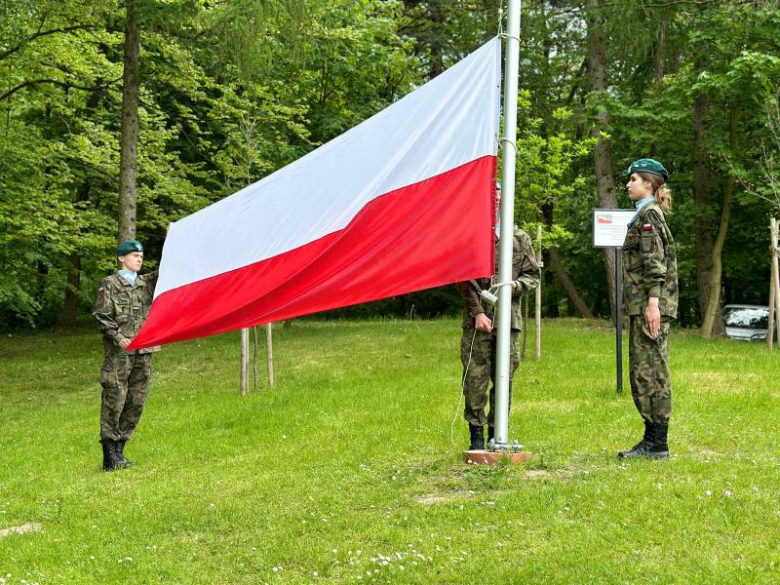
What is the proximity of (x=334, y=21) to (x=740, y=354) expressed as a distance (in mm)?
10991

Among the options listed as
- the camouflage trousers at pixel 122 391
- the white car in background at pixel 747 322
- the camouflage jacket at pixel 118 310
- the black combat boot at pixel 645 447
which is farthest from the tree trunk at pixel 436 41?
the black combat boot at pixel 645 447

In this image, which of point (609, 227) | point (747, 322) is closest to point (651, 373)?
point (609, 227)

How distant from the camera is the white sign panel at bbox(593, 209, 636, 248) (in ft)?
34.2

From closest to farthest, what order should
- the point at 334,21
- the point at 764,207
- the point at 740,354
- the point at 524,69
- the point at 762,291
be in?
the point at 740,354, the point at 334,21, the point at 764,207, the point at 524,69, the point at 762,291

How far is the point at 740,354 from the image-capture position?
1513cm

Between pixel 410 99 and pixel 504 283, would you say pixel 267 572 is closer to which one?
pixel 504 283

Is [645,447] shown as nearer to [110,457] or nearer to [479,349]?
[479,349]

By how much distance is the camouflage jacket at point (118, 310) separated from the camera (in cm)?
876

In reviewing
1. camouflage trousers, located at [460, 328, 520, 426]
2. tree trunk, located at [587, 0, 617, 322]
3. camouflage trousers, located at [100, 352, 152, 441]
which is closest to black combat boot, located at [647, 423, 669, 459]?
camouflage trousers, located at [460, 328, 520, 426]

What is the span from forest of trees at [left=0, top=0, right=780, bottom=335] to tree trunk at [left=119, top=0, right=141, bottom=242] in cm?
3

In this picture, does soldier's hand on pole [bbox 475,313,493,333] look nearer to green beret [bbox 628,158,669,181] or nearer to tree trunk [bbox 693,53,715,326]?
green beret [bbox 628,158,669,181]

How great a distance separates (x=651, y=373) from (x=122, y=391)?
5631mm

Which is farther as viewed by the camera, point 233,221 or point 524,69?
point 524,69

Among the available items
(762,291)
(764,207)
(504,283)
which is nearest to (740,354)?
(764,207)
